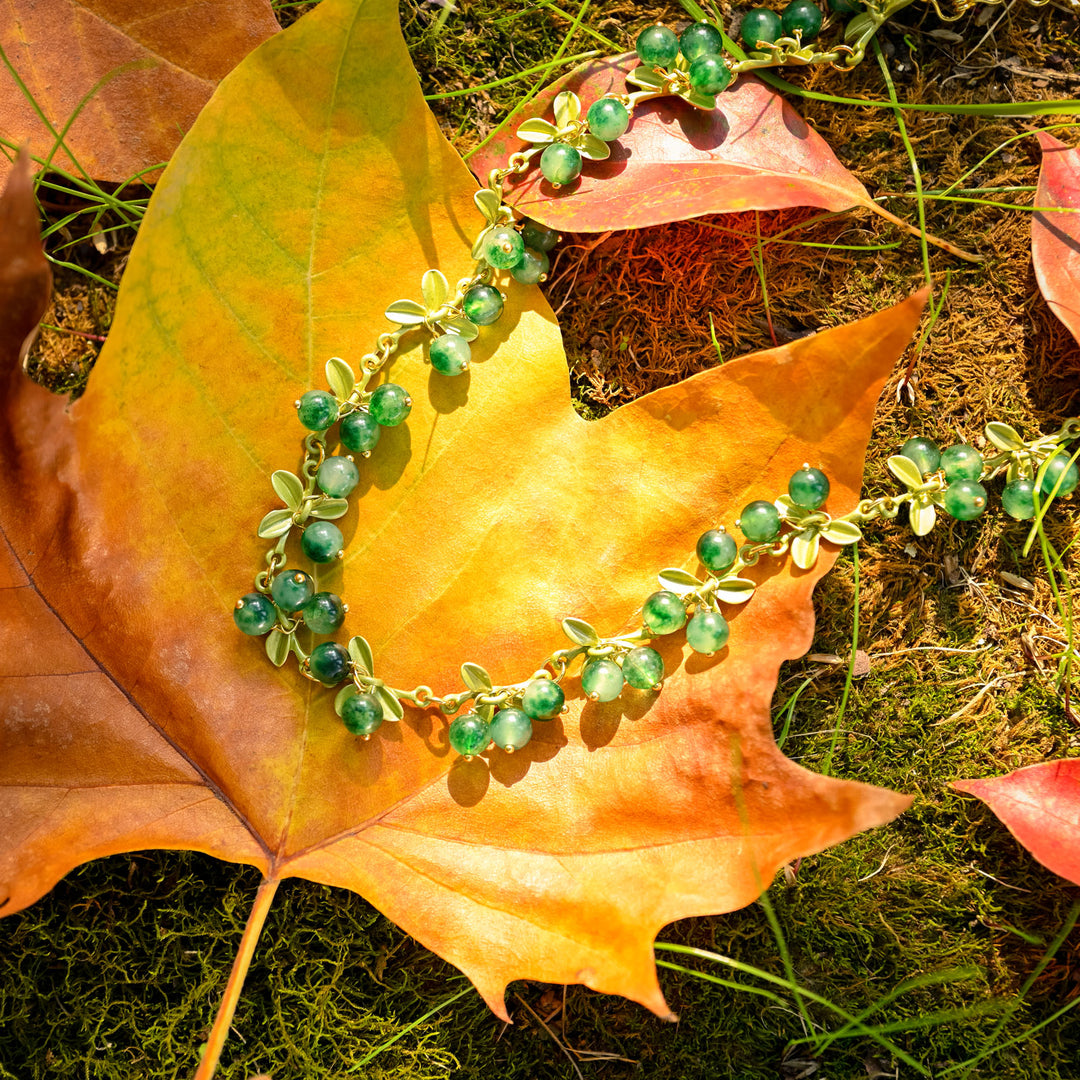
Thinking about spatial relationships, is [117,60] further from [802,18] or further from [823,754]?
[823,754]

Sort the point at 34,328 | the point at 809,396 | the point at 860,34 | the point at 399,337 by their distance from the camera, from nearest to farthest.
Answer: the point at 34,328 → the point at 809,396 → the point at 399,337 → the point at 860,34

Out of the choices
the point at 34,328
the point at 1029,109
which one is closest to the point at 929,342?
the point at 1029,109

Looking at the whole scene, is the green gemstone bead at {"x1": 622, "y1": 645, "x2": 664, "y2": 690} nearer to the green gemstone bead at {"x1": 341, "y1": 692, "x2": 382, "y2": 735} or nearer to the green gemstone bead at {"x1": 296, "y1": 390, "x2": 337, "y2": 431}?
the green gemstone bead at {"x1": 341, "y1": 692, "x2": 382, "y2": 735}

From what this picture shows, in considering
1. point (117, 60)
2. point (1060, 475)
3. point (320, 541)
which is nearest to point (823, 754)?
point (1060, 475)

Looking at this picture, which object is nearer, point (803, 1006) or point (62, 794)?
point (62, 794)

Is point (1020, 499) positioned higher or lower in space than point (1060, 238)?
lower

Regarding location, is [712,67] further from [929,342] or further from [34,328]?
[34,328]
